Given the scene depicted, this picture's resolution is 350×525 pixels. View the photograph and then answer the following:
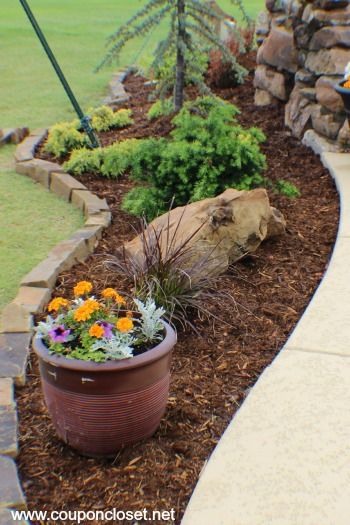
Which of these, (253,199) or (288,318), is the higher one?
(253,199)

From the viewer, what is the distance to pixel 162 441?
316 centimetres

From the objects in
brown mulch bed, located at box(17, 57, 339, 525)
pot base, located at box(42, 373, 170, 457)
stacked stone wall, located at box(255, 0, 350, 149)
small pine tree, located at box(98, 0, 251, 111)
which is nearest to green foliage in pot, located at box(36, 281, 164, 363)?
pot base, located at box(42, 373, 170, 457)

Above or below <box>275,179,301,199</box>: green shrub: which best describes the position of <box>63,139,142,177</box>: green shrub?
below

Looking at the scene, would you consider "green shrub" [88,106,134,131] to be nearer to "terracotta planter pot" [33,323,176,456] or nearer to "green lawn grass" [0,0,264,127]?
"green lawn grass" [0,0,264,127]

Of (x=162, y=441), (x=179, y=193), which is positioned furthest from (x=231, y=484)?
(x=179, y=193)

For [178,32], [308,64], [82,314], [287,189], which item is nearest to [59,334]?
[82,314]

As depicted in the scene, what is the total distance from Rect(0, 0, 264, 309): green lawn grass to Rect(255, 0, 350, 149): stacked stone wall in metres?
1.54

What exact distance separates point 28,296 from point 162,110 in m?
4.15

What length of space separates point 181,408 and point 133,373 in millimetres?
581

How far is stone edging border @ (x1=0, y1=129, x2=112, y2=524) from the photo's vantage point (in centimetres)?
287

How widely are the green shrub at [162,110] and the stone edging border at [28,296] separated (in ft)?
5.14

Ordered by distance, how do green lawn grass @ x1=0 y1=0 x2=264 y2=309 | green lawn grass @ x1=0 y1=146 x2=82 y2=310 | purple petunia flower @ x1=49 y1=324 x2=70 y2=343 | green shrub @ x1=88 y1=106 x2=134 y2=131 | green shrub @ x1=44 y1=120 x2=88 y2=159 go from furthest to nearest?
green shrub @ x1=88 y1=106 x2=134 y2=131
green shrub @ x1=44 y1=120 x2=88 y2=159
green lawn grass @ x1=0 y1=0 x2=264 y2=309
green lawn grass @ x1=0 y1=146 x2=82 y2=310
purple petunia flower @ x1=49 y1=324 x2=70 y2=343

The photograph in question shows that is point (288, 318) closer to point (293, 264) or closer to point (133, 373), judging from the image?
point (293, 264)

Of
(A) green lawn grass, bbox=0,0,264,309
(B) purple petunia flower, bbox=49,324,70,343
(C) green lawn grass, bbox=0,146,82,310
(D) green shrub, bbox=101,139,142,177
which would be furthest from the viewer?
(D) green shrub, bbox=101,139,142,177
